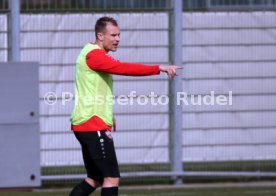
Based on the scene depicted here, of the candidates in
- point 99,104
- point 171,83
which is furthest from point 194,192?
point 99,104

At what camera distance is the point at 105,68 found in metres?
7.51

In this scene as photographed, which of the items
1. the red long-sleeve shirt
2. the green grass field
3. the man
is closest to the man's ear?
the man

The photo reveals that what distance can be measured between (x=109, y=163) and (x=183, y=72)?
447 cm

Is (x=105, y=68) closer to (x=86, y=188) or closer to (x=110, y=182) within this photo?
→ (x=110, y=182)

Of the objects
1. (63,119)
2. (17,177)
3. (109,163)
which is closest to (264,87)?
(63,119)

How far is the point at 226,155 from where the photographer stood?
12133 mm

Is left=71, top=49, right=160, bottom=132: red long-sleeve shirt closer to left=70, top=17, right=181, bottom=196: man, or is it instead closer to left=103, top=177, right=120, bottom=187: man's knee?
left=70, top=17, right=181, bottom=196: man

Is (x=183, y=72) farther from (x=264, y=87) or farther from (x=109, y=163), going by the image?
(x=109, y=163)

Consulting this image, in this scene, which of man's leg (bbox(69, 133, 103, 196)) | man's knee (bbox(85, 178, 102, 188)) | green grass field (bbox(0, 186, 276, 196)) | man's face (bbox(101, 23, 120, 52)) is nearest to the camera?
man's face (bbox(101, 23, 120, 52))

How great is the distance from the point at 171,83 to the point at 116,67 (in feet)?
14.5

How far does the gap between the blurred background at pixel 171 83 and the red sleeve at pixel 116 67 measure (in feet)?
13.0

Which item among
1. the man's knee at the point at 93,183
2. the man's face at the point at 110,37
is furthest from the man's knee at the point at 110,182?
the man's face at the point at 110,37

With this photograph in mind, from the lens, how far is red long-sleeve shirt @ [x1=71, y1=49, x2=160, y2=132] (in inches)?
295

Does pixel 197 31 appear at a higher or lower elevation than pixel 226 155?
higher
